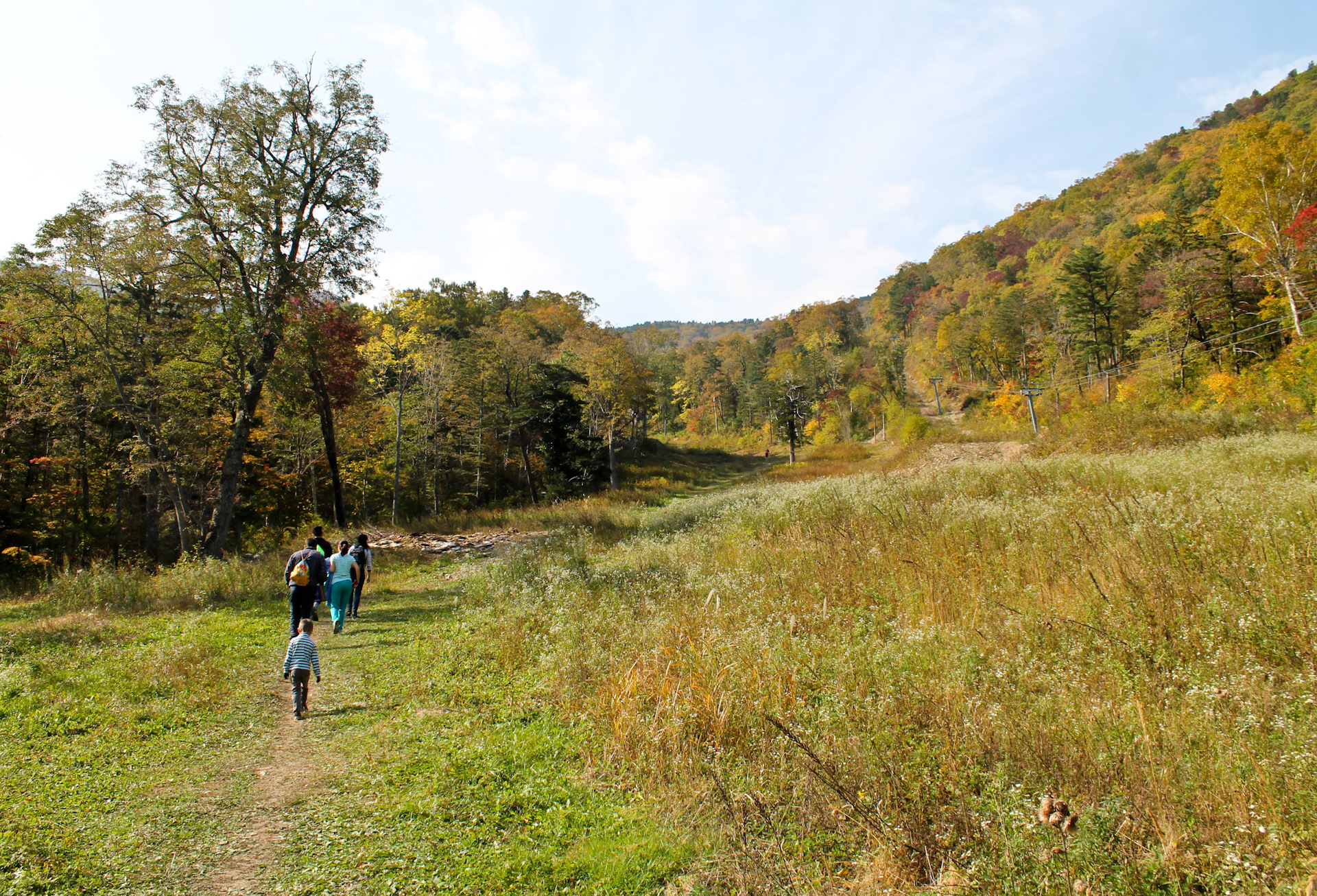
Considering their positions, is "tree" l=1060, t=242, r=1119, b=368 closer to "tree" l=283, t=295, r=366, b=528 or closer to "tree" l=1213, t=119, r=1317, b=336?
"tree" l=1213, t=119, r=1317, b=336

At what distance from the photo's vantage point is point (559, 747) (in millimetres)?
5172

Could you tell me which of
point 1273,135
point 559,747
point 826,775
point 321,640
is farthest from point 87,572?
point 1273,135

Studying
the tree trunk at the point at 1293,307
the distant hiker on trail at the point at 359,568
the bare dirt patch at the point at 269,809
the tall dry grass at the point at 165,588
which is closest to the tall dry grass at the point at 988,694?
the bare dirt patch at the point at 269,809

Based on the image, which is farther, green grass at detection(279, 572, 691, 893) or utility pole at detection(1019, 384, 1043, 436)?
utility pole at detection(1019, 384, 1043, 436)

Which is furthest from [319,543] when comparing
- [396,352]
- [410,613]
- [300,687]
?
[396,352]

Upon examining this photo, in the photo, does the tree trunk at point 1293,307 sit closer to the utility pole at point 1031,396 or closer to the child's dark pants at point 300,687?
the utility pole at point 1031,396

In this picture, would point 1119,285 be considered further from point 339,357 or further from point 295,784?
point 295,784

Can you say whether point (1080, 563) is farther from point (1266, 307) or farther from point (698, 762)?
point (1266, 307)

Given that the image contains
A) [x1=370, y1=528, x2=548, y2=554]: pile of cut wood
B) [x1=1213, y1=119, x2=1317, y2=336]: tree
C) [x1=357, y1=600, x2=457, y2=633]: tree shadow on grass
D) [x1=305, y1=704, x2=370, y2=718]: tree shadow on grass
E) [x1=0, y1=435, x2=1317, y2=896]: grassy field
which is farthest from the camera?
[x1=1213, y1=119, x2=1317, y2=336]: tree

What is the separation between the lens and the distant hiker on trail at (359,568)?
1180 centimetres

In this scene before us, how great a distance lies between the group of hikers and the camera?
6340mm

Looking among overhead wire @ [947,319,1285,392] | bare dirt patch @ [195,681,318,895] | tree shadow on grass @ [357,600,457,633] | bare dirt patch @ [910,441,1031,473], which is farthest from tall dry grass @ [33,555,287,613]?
overhead wire @ [947,319,1285,392]

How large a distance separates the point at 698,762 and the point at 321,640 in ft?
27.3

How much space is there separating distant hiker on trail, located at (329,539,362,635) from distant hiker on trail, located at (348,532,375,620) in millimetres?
578
